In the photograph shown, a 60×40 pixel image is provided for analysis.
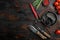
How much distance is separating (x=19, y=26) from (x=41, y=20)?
16 cm

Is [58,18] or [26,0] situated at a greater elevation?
[26,0]

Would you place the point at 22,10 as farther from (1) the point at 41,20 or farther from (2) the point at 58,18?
(2) the point at 58,18

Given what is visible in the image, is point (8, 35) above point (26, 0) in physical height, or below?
below

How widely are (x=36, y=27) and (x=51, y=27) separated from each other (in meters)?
0.11

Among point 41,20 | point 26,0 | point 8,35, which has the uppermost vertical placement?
point 26,0

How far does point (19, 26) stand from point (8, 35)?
0.10m

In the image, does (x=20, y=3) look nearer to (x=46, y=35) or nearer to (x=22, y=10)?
(x=22, y=10)

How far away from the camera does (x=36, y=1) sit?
3.98 ft

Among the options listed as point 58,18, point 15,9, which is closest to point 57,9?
point 58,18

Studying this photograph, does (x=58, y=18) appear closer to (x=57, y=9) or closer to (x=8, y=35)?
(x=57, y=9)

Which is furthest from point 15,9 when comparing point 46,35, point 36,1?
point 46,35

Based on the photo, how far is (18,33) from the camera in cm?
122

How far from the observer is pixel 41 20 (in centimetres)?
122

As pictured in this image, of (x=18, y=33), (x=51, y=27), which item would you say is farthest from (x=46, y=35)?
(x=18, y=33)
